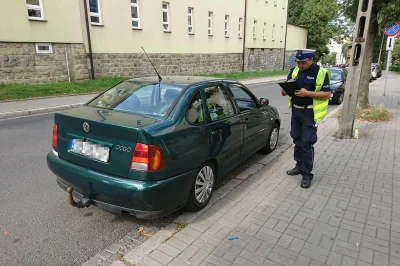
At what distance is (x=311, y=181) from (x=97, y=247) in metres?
3.05

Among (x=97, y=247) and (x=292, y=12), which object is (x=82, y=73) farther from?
(x=292, y=12)

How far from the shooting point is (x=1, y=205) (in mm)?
3568

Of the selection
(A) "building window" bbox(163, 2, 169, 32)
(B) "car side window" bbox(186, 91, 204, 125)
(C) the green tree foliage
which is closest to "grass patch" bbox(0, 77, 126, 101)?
(A) "building window" bbox(163, 2, 169, 32)

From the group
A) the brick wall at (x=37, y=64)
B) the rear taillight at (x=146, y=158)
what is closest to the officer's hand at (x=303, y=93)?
the rear taillight at (x=146, y=158)

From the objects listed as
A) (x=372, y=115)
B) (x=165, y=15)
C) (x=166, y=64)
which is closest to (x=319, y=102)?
(x=372, y=115)

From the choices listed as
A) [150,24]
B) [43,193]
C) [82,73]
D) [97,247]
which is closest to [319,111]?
[97,247]

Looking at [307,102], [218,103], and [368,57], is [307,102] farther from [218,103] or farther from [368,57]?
[368,57]

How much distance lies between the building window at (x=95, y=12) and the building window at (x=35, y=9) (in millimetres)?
2667

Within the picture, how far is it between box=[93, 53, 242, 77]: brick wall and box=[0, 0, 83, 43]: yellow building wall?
1847 millimetres

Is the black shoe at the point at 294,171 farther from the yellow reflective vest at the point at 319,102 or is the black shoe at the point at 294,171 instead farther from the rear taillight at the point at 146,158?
the rear taillight at the point at 146,158

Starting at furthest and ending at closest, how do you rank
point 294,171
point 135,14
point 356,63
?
point 135,14
point 356,63
point 294,171

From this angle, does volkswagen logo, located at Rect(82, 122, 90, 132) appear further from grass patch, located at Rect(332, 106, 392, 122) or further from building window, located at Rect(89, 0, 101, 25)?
building window, located at Rect(89, 0, 101, 25)

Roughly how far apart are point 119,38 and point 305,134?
1503 centimetres

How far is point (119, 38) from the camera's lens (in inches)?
660
